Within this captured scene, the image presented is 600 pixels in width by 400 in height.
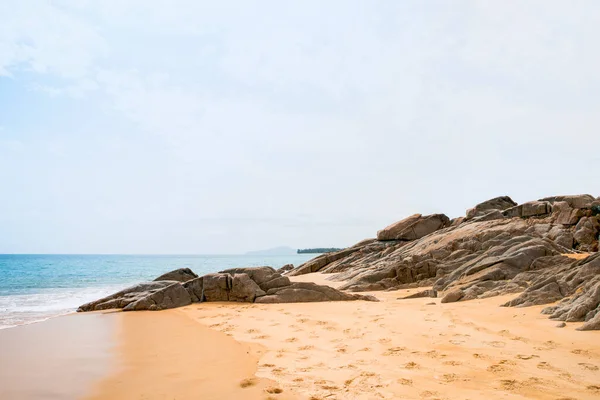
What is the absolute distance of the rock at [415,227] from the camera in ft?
132

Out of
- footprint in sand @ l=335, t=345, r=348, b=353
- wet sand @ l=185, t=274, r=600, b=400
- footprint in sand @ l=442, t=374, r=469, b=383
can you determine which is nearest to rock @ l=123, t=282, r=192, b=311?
wet sand @ l=185, t=274, r=600, b=400

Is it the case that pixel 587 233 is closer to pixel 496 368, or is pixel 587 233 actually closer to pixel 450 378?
pixel 496 368

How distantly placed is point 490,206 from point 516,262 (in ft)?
65.0

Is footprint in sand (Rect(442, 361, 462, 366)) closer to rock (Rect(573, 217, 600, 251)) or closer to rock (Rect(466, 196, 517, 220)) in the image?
rock (Rect(573, 217, 600, 251))

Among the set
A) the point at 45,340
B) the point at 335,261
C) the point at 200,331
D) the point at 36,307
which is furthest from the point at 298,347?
the point at 335,261

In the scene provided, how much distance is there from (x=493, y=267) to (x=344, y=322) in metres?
9.57

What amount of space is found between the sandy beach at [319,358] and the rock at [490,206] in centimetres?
2349

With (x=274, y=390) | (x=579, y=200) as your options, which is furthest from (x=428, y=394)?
(x=579, y=200)

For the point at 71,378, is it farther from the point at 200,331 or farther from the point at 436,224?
the point at 436,224

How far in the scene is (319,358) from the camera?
7922 mm

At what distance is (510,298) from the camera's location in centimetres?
1421

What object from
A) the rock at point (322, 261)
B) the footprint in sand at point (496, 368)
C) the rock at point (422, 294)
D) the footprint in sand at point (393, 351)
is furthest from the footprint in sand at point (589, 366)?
the rock at point (322, 261)

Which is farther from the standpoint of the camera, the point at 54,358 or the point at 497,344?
the point at 54,358

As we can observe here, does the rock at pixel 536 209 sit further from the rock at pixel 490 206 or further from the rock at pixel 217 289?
the rock at pixel 217 289
